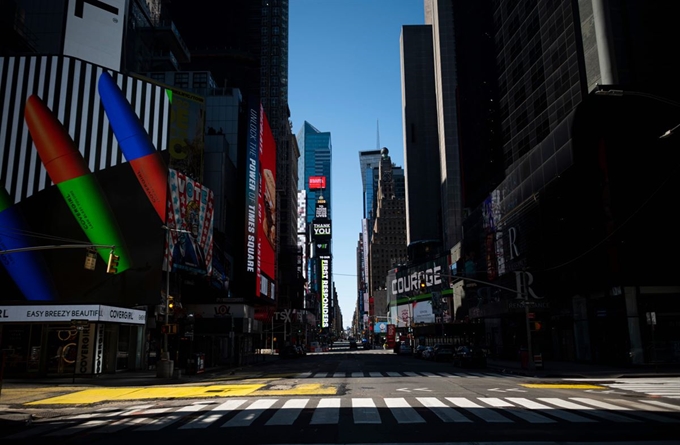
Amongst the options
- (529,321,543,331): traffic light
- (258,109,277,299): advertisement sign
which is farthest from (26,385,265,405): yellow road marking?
(258,109,277,299): advertisement sign

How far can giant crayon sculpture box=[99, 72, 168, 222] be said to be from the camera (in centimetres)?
4484

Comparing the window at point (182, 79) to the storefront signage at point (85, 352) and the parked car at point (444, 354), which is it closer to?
the parked car at point (444, 354)

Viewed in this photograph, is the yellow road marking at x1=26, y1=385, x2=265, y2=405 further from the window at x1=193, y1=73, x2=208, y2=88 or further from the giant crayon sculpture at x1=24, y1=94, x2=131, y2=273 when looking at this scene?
the window at x1=193, y1=73, x2=208, y2=88

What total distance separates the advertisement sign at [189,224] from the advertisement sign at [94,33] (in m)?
13.6

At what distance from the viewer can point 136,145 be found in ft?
149

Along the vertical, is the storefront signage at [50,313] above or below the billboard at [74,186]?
below

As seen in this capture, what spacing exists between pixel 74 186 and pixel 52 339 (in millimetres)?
13243

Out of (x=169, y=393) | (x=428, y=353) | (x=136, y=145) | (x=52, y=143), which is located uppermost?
(x=136, y=145)

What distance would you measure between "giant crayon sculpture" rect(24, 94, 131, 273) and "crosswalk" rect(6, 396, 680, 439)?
27296 mm

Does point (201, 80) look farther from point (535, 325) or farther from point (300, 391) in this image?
point (300, 391)

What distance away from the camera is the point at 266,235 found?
89562 mm

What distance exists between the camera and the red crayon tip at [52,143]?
42.2m

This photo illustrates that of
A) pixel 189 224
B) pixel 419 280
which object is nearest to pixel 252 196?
pixel 189 224

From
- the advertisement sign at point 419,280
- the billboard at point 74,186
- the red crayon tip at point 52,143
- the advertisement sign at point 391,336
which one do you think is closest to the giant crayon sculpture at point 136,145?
the billboard at point 74,186
